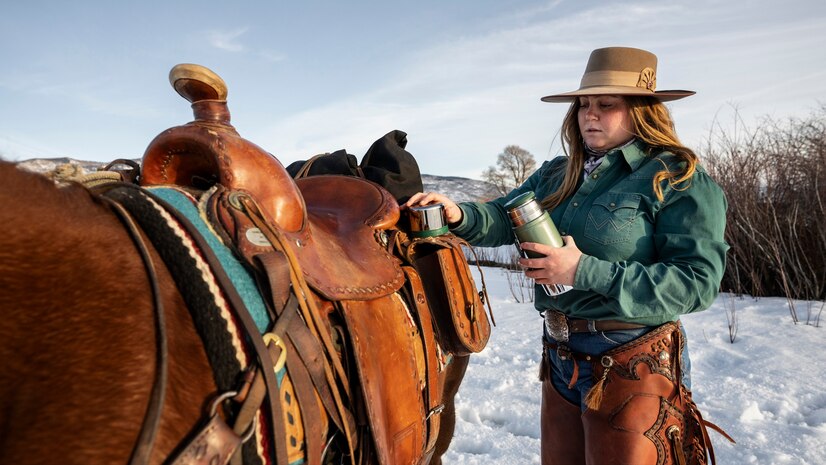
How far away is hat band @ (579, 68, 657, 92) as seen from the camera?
162 centimetres

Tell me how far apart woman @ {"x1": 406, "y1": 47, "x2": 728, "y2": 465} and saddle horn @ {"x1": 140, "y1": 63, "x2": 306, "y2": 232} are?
0.72m

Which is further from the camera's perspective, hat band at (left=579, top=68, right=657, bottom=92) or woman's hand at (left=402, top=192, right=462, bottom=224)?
woman's hand at (left=402, top=192, right=462, bottom=224)

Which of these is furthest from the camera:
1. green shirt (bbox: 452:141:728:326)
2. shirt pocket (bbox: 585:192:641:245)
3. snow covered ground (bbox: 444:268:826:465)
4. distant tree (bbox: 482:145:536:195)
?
distant tree (bbox: 482:145:536:195)

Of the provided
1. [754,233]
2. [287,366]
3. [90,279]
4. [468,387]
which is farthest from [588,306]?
[754,233]

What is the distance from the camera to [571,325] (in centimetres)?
167

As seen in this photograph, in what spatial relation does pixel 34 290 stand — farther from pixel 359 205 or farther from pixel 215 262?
pixel 359 205

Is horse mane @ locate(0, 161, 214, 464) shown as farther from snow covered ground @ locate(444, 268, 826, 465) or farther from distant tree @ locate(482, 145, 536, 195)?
distant tree @ locate(482, 145, 536, 195)

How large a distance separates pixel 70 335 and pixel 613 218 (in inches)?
55.2

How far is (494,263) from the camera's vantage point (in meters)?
11.3

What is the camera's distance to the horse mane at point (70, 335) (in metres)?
0.67

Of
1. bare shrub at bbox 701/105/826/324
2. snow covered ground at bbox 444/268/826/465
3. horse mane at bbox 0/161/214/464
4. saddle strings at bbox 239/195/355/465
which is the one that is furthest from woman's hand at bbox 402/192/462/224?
bare shrub at bbox 701/105/826/324

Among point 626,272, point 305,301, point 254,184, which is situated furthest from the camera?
point 626,272

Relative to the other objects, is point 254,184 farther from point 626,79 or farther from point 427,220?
point 626,79

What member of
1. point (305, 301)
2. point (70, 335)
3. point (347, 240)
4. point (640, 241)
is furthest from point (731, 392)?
point (70, 335)
